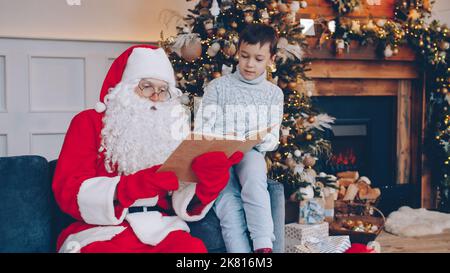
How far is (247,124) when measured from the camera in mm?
2602

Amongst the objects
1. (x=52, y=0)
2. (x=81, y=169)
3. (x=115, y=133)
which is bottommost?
(x=81, y=169)

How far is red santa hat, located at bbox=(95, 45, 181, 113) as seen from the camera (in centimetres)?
211

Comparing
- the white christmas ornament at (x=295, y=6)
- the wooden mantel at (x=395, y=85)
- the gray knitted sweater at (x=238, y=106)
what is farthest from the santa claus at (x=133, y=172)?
the wooden mantel at (x=395, y=85)

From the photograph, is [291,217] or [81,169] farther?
[291,217]

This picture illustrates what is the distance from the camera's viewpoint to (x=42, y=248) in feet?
6.48

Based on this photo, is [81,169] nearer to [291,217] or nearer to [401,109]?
[291,217]

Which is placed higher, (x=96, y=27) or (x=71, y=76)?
(x=96, y=27)

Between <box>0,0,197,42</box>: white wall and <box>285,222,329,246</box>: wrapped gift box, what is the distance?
175 centimetres

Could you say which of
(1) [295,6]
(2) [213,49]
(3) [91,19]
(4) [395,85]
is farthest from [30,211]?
(4) [395,85]

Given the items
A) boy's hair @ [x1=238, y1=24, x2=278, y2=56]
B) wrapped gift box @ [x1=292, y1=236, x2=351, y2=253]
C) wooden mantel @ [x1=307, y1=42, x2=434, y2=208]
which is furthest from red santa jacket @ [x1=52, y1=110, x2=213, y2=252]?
wooden mantel @ [x1=307, y1=42, x2=434, y2=208]

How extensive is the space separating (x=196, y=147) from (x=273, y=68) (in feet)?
5.91

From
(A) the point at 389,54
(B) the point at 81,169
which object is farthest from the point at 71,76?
(A) the point at 389,54

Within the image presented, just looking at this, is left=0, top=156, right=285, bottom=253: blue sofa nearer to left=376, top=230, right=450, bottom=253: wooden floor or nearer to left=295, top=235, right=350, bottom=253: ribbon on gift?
left=295, top=235, right=350, bottom=253: ribbon on gift
